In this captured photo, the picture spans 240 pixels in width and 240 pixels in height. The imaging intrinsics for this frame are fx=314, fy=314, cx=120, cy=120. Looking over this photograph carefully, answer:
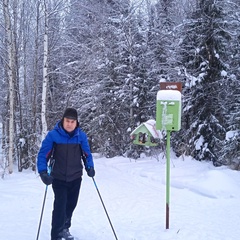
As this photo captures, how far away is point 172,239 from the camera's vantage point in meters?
4.96

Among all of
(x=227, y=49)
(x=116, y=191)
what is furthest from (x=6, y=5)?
(x=227, y=49)

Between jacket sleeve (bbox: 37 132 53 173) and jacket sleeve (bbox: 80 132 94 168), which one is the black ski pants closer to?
jacket sleeve (bbox: 37 132 53 173)

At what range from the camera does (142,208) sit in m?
6.90

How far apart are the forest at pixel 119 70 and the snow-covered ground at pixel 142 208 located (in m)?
4.16

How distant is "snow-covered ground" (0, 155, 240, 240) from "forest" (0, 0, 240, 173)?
4.16 metres

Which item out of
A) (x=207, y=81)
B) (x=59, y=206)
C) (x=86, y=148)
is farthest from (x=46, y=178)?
(x=207, y=81)

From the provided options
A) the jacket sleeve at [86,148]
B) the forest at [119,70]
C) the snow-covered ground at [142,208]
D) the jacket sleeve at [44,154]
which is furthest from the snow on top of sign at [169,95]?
the forest at [119,70]

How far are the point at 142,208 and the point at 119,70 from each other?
14.6 m

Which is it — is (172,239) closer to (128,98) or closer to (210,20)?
(210,20)

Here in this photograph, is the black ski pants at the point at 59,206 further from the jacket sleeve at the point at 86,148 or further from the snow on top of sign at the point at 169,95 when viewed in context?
the snow on top of sign at the point at 169,95

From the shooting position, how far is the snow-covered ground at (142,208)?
5.22m

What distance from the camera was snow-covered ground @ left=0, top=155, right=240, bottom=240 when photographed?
5223 mm

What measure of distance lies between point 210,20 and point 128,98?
298 inches

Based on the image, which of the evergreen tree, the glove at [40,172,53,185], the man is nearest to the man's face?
the man
